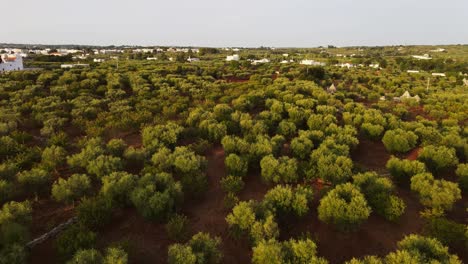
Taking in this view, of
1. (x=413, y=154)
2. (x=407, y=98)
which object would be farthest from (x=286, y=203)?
(x=407, y=98)

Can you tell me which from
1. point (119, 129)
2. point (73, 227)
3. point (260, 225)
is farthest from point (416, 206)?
point (119, 129)

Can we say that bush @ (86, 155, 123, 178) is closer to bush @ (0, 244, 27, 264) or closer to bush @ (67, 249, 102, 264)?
bush @ (0, 244, 27, 264)

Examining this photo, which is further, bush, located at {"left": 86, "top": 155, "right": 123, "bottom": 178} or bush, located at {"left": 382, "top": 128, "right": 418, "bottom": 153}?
bush, located at {"left": 382, "top": 128, "right": 418, "bottom": 153}

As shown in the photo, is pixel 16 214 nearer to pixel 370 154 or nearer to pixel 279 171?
pixel 279 171

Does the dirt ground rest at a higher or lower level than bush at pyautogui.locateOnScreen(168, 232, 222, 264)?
lower

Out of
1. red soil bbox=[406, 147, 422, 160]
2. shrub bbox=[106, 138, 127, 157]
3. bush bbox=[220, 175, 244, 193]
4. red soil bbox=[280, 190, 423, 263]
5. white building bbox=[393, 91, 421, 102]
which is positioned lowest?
red soil bbox=[280, 190, 423, 263]

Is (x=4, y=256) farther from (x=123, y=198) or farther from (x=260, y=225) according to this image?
(x=260, y=225)

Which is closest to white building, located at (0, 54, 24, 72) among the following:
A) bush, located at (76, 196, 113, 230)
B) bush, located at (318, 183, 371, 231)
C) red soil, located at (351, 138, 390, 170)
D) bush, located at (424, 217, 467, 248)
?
bush, located at (76, 196, 113, 230)
